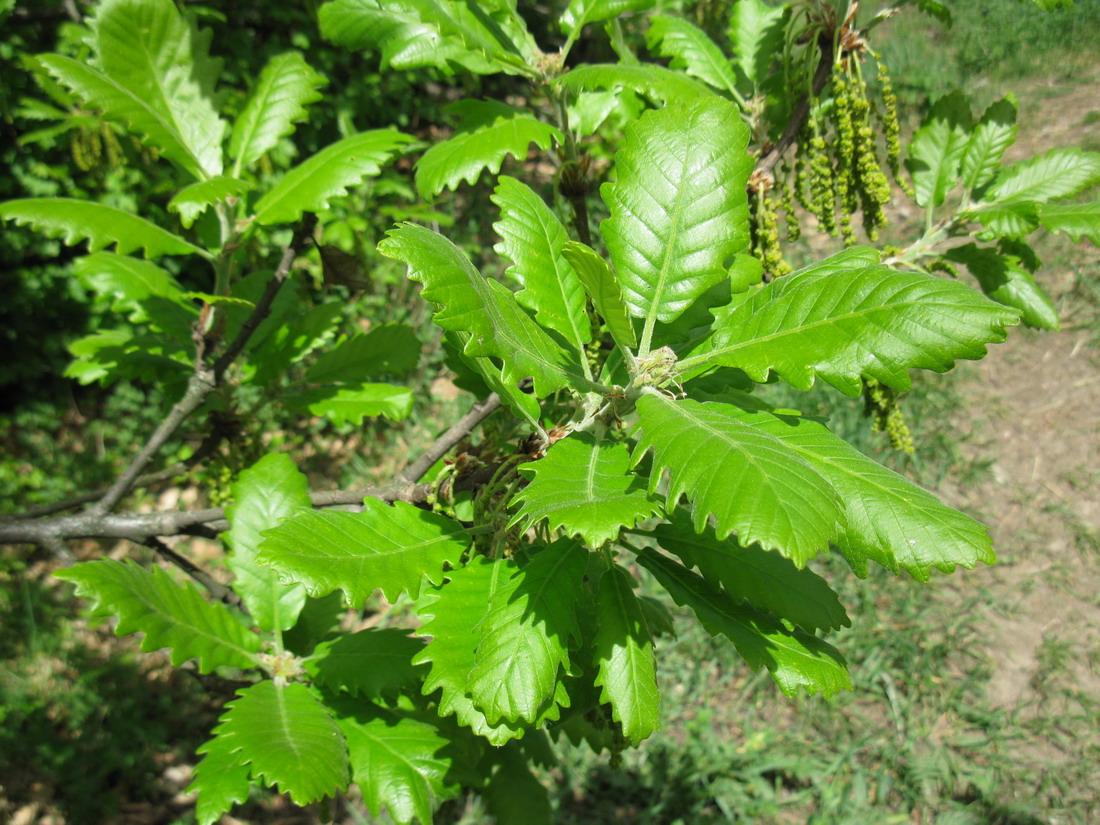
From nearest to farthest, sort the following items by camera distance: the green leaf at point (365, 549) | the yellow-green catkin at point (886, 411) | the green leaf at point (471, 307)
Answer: the green leaf at point (471, 307)
the green leaf at point (365, 549)
the yellow-green catkin at point (886, 411)

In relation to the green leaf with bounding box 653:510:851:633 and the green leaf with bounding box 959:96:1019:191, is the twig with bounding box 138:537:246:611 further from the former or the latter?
the green leaf with bounding box 959:96:1019:191

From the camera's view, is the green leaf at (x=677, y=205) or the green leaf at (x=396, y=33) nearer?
the green leaf at (x=677, y=205)

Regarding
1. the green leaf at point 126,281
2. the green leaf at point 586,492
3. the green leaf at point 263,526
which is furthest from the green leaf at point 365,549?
the green leaf at point 126,281

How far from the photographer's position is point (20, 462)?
4.60m

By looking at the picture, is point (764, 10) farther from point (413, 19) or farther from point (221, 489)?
point (221, 489)

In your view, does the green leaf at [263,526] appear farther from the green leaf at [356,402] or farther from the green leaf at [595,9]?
the green leaf at [595,9]

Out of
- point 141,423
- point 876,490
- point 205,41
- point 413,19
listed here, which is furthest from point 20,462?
point 876,490

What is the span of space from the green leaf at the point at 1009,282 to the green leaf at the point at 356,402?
1.31m

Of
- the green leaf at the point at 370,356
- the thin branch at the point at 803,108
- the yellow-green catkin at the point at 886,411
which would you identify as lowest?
the green leaf at the point at 370,356

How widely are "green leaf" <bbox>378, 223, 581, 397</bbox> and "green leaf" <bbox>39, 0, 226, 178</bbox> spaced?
2.98 ft

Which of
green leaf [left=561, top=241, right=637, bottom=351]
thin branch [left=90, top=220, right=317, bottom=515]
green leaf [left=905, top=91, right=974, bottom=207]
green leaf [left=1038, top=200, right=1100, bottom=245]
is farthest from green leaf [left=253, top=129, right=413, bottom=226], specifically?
green leaf [left=1038, top=200, right=1100, bottom=245]

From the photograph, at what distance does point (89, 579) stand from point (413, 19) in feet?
3.71

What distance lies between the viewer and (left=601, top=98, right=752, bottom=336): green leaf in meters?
1.10

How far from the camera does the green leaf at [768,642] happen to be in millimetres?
1053
